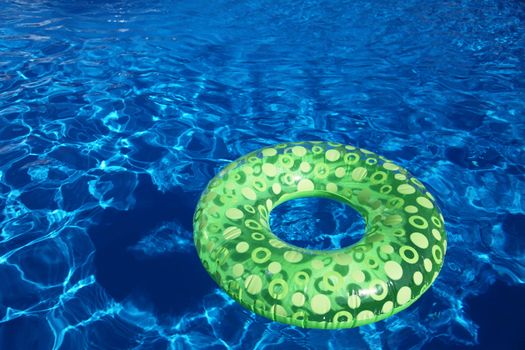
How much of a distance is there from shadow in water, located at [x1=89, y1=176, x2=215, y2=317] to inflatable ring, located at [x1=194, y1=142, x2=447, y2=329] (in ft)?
1.62

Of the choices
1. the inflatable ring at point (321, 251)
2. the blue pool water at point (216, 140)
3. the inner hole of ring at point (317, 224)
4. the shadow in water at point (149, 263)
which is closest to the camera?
the inflatable ring at point (321, 251)

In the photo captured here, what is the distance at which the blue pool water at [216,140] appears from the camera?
10.7 ft

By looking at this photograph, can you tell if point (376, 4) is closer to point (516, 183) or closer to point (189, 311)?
point (516, 183)

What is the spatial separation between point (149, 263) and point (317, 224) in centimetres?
147

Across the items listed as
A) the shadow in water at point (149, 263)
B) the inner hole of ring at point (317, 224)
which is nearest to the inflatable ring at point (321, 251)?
the inner hole of ring at point (317, 224)

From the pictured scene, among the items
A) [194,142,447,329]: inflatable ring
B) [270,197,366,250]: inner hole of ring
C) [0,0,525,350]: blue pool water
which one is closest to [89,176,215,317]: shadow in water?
[0,0,525,350]: blue pool water

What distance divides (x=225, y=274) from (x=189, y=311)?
22.9 inches

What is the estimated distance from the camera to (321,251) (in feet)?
9.92

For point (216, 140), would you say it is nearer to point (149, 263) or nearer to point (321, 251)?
point (149, 263)

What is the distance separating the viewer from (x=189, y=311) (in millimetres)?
3311

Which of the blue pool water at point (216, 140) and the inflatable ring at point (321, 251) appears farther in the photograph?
the blue pool water at point (216, 140)

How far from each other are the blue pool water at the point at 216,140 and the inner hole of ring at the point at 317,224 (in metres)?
0.02

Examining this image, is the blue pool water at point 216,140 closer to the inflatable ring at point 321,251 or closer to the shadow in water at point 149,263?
the shadow in water at point 149,263

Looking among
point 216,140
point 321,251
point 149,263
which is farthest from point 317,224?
point 216,140
